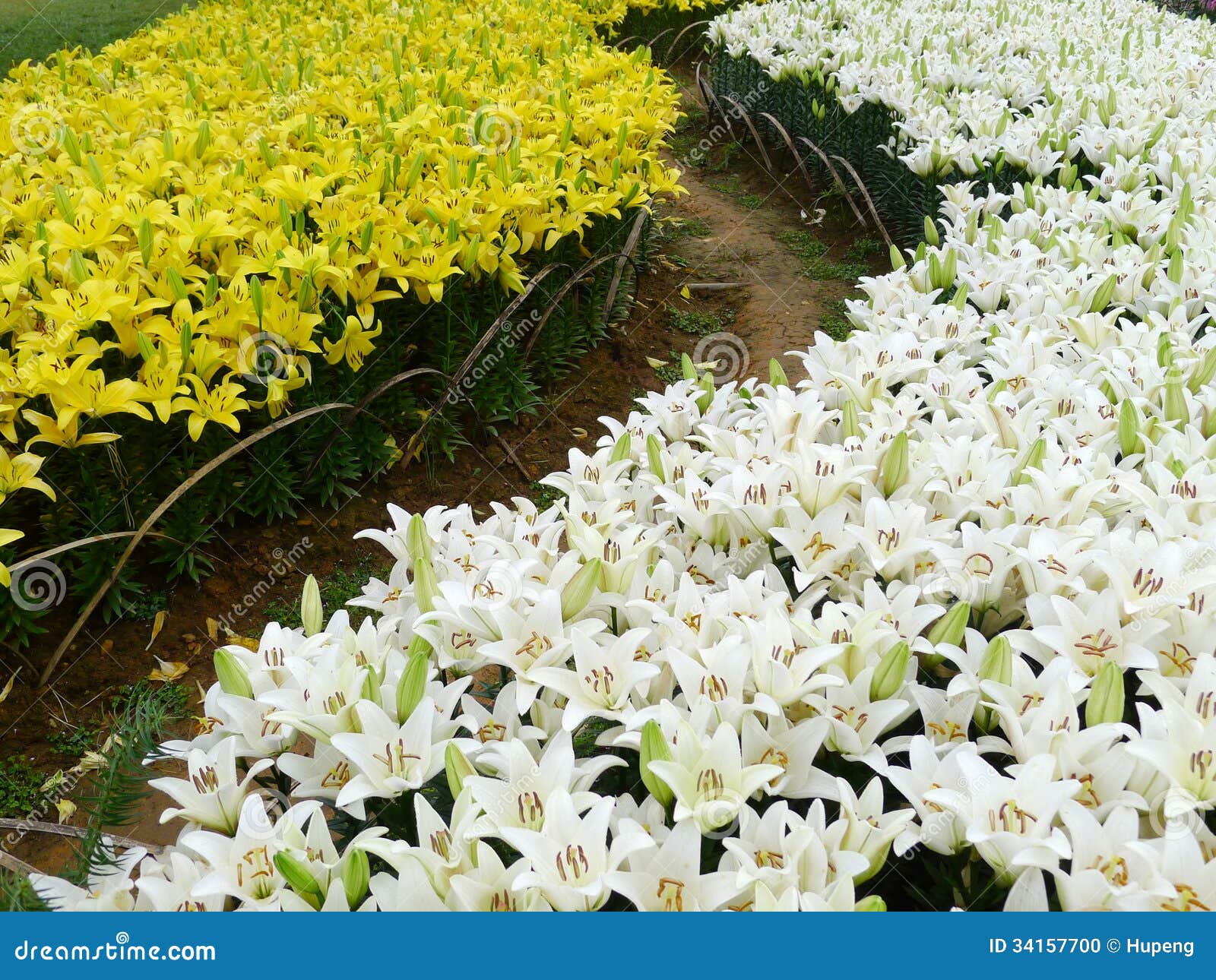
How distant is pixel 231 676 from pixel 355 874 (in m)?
0.42

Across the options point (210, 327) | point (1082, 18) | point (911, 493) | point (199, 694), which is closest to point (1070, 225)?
point (911, 493)

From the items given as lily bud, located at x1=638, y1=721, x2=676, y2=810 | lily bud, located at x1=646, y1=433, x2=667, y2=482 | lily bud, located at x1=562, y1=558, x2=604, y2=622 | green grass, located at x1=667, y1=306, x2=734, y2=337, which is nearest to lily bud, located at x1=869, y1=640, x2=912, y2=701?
lily bud, located at x1=638, y1=721, x2=676, y2=810

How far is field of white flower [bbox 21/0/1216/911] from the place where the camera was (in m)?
1.17

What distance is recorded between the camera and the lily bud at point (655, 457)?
1.97 meters

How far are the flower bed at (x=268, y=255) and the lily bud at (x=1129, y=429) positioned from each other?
83.8 inches

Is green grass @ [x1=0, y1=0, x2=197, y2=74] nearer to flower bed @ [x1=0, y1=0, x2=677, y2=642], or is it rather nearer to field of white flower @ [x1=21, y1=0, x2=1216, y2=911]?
flower bed @ [x1=0, y1=0, x2=677, y2=642]

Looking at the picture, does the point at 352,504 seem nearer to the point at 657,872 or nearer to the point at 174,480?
the point at 174,480

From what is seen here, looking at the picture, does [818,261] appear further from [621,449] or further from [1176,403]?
[621,449]

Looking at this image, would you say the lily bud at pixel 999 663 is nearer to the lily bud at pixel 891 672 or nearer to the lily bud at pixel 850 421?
the lily bud at pixel 891 672

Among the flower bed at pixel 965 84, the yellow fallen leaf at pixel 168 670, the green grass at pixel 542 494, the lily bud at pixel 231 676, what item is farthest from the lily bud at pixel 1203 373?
the yellow fallen leaf at pixel 168 670

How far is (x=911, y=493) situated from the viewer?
1847mm

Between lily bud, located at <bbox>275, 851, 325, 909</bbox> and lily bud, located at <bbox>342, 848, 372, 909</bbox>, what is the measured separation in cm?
5

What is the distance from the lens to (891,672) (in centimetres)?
135

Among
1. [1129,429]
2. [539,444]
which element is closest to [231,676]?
[1129,429]
